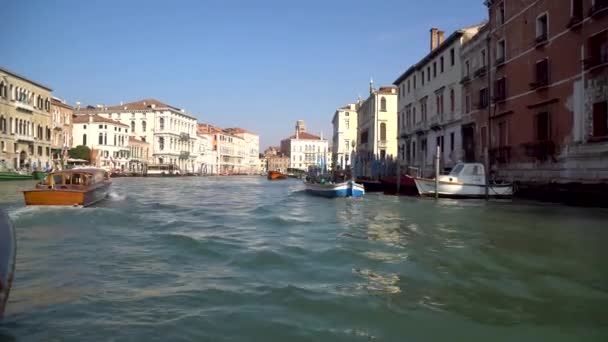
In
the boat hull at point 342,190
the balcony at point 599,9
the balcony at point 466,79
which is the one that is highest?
the balcony at point 599,9

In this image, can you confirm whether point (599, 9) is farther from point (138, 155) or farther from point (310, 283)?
point (138, 155)

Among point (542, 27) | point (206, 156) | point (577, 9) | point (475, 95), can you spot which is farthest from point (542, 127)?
point (206, 156)

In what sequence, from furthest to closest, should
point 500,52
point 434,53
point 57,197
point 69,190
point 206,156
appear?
point 206,156 → point 434,53 → point 500,52 → point 69,190 → point 57,197

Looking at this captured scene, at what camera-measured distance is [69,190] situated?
13.6 metres

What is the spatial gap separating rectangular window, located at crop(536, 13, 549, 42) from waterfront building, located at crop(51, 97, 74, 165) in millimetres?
42862

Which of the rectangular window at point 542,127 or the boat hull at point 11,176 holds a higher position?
the rectangular window at point 542,127

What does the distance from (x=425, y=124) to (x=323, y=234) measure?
2248 centimetres

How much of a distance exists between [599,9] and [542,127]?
4.70 metres

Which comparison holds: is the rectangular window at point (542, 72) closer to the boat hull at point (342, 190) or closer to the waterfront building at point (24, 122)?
the boat hull at point (342, 190)

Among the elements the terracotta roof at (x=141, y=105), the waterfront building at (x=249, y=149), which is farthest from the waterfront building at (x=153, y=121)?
the waterfront building at (x=249, y=149)

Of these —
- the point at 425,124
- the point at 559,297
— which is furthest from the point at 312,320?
the point at 425,124

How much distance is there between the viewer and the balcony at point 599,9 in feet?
46.0

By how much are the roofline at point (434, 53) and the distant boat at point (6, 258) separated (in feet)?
79.7

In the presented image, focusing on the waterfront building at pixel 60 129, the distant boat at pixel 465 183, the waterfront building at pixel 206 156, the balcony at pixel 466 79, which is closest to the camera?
the distant boat at pixel 465 183
